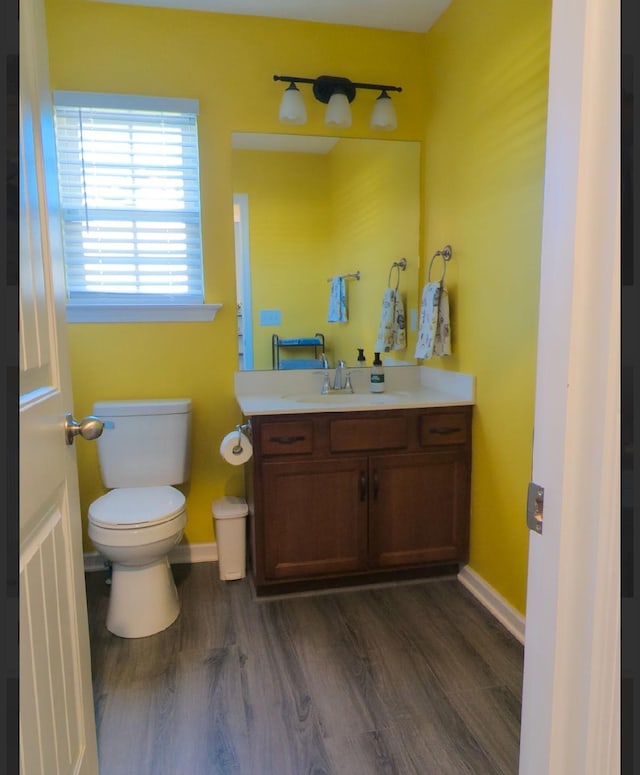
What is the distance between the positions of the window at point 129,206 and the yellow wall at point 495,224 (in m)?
1.17

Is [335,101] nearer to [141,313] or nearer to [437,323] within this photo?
[437,323]

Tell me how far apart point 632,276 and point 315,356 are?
7.06ft

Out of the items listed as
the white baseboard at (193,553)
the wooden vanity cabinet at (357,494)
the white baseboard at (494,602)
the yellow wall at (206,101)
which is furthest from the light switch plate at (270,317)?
the white baseboard at (494,602)

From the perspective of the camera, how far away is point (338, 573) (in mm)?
2311

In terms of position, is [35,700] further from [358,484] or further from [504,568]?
[504,568]

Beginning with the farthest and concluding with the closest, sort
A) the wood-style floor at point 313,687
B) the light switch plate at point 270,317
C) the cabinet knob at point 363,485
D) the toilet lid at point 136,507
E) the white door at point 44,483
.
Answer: the light switch plate at point 270,317 < the cabinet knob at point 363,485 < the toilet lid at point 136,507 < the wood-style floor at point 313,687 < the white door at point 44,483

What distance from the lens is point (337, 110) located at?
96.3 inches

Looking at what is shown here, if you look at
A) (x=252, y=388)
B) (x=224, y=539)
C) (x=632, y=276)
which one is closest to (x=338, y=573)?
(x=224, y=539)

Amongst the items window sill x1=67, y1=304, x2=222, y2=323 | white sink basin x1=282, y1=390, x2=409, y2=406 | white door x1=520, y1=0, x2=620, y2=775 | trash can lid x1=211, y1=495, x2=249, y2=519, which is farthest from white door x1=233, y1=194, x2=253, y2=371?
white door x1=520, y1=0, x2=620, y2=775

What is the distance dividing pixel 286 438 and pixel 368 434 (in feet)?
1.16

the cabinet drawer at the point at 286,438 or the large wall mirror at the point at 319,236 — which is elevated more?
the large wall mirror at the point at 319,236

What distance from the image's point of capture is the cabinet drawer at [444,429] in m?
2.33

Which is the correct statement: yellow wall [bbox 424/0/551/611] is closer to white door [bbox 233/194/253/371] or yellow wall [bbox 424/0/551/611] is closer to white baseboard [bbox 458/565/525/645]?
white baseboard [bbox 458/565/525/645]

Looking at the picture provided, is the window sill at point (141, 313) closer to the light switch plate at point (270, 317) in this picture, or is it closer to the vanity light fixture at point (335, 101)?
the light switch plate at point (270, 317)
